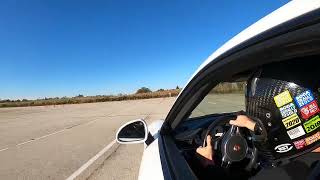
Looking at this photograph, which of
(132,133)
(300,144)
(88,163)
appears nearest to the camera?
(300,144)

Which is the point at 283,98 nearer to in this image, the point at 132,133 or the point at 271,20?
the point at 271,20

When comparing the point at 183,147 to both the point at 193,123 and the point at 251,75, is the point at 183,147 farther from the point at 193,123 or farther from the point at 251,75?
the point at 251,75

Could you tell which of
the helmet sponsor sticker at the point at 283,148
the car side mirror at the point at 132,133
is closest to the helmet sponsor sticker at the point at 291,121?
the helmet sponsor sticker at the point at 283,148

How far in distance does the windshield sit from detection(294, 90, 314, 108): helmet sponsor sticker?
58 centimetres

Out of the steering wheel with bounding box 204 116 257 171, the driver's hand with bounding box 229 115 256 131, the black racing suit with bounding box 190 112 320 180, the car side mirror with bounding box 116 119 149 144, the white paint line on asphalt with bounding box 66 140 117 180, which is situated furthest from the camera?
the white paint line on asphalt with bounding box 66 140 117 180

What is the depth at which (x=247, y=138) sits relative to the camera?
2467 mm

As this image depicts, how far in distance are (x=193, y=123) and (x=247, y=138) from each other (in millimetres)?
1050

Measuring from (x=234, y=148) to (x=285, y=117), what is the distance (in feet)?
2.09

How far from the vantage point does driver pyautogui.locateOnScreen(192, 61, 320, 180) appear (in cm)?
167

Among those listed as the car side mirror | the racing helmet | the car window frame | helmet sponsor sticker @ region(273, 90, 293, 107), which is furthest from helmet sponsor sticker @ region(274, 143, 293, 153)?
the car side mirror

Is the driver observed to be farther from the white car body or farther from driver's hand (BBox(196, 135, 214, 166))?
driver's hand (BBox(196, 135, 214, 166))

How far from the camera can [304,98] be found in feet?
5.46

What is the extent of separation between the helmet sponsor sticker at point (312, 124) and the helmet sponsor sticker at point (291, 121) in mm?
36

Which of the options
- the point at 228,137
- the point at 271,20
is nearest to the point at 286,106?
the point at 271,20
